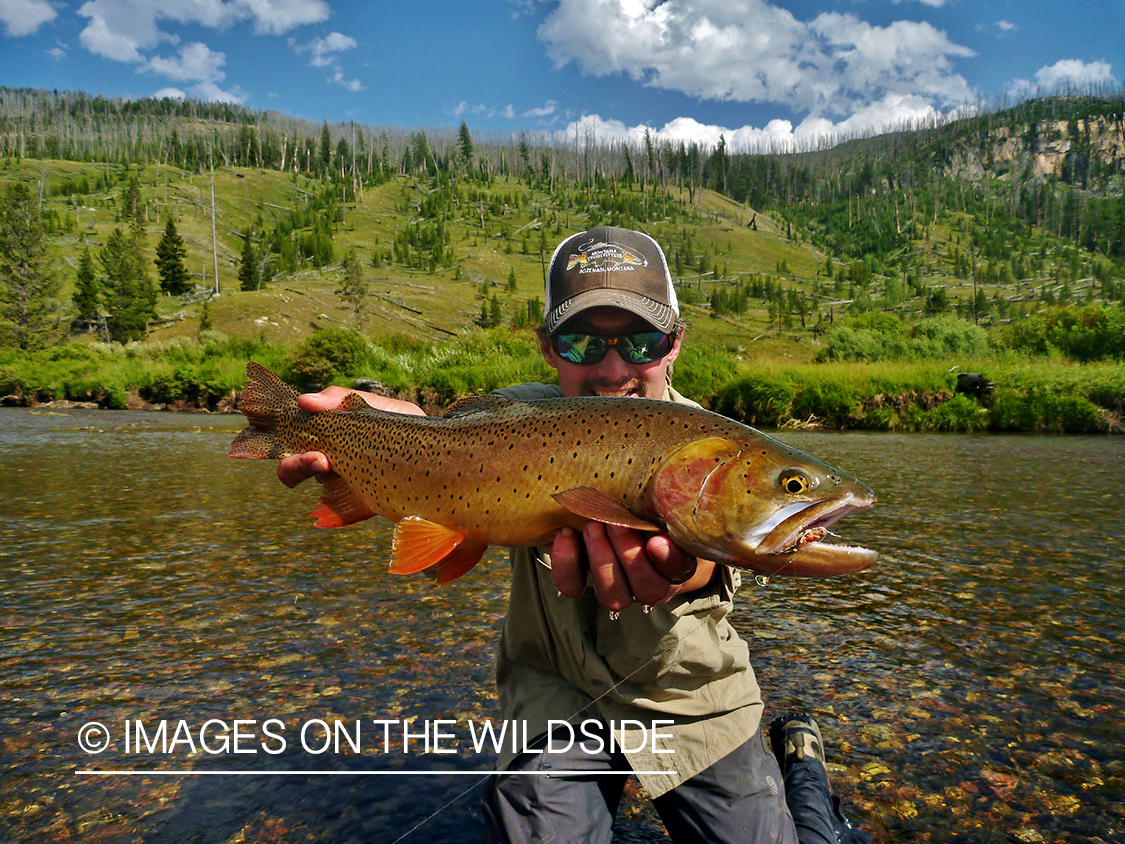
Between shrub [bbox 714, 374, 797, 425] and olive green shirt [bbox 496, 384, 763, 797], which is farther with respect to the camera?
shrub [bbox 714, 374, 797, 425]

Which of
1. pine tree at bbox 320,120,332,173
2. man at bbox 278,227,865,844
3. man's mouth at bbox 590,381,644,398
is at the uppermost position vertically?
pine tree at bbox 320,120,332,173

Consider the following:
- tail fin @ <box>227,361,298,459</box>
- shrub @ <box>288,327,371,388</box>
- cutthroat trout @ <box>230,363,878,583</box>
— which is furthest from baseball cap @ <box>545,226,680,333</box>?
shrub @ <box>288,327,371,388</box>

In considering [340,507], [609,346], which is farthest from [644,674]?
[340,507]

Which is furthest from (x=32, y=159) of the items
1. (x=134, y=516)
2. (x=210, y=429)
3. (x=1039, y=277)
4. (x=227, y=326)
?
(x=1039, y=277)

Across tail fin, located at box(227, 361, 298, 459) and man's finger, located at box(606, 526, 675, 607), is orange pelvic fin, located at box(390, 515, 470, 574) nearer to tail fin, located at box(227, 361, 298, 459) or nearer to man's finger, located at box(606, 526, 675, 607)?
man's finger, located at box(606, 526, 675, 607)

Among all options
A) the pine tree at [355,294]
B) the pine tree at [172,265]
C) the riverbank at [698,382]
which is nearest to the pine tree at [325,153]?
the pine tree at [172,265]

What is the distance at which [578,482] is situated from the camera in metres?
2.38

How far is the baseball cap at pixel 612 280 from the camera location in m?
3.03

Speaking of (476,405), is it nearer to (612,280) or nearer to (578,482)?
(578,482)

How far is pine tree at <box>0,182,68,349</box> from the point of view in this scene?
223 ft

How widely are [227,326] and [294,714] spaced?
6158cm

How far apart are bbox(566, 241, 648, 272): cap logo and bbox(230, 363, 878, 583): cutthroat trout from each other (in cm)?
81

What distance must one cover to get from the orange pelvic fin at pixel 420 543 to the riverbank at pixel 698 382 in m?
16.9

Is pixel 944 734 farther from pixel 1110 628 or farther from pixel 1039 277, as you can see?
pixel 1039 277
